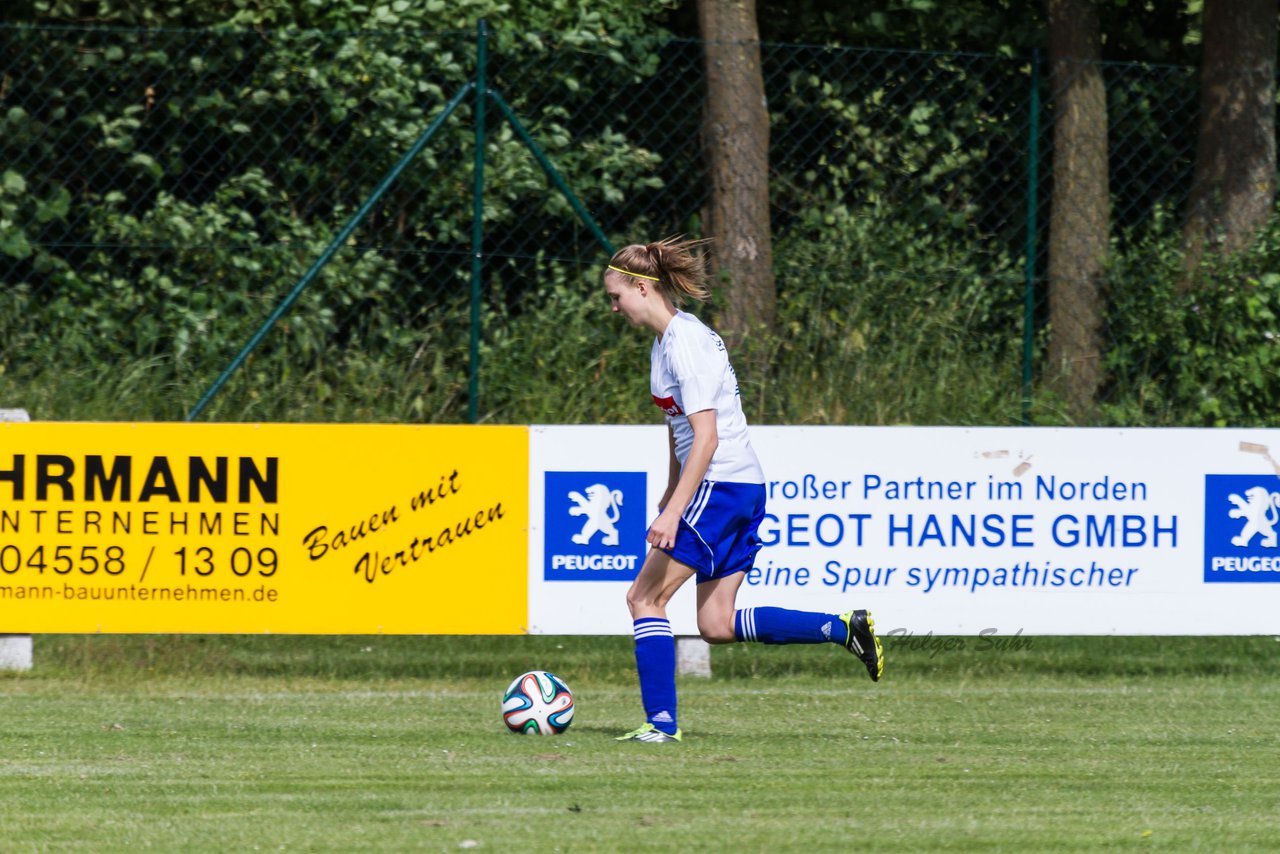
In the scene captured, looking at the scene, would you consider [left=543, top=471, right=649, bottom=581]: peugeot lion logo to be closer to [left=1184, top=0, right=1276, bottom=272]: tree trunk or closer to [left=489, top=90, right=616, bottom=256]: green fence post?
[left=489, top=90, right=616, bottom=256]: green fence post

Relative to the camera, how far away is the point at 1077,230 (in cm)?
1135

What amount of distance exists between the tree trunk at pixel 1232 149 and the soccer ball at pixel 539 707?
6.16 metres

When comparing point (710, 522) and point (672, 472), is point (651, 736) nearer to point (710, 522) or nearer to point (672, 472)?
point (710, 522)

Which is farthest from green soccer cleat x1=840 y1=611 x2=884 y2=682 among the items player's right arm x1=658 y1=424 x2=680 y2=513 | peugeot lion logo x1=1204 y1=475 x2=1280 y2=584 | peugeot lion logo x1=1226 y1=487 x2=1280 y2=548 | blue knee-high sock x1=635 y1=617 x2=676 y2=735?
peugeot lion logo x1=1226 y1=487 x2=1280 y2=548

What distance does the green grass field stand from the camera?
17.4ft

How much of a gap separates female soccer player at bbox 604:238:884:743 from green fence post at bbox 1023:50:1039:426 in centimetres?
442

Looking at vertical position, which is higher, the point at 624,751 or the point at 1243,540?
the point at 1243,540

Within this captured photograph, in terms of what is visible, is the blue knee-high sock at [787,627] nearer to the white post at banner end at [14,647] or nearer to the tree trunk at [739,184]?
the white post at banner end at [14,647]

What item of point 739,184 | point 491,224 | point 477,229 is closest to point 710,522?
point 477,229

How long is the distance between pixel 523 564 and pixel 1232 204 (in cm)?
540

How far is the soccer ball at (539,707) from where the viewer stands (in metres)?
7.12

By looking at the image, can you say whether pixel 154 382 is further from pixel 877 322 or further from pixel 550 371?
pixel 877 322

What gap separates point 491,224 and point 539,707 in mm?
4433

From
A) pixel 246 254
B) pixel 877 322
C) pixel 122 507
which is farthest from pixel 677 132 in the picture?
pixel 122 507
